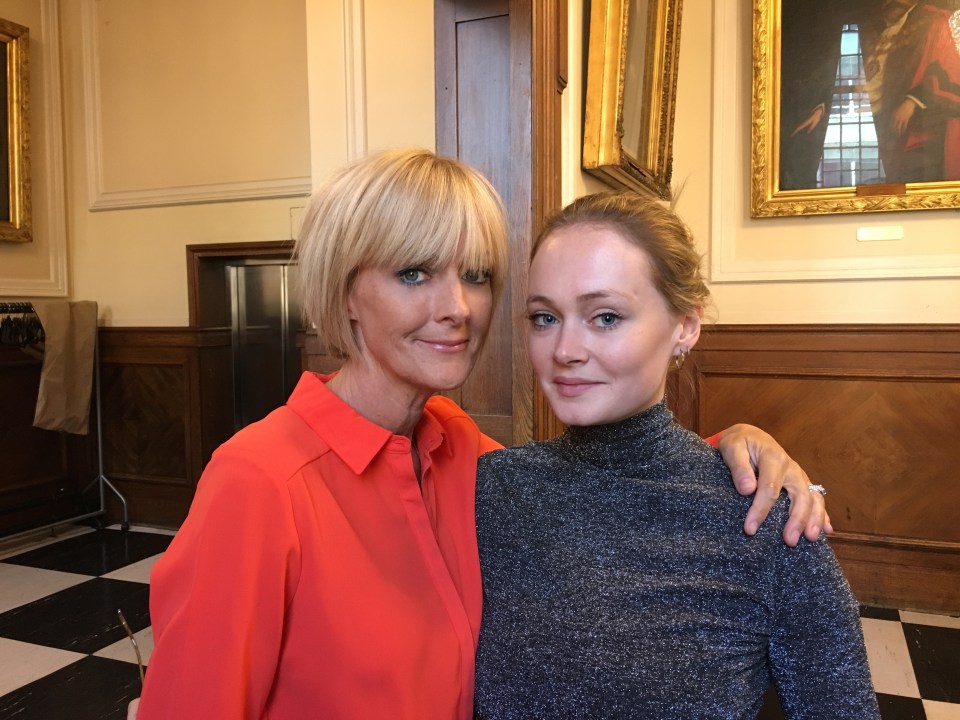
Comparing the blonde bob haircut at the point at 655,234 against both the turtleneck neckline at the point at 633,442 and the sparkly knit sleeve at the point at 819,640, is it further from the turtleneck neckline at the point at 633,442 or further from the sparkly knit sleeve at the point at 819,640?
the sparkly knit sleeve at the point at 819,640

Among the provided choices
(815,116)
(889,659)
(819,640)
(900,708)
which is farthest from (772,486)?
(815,116)

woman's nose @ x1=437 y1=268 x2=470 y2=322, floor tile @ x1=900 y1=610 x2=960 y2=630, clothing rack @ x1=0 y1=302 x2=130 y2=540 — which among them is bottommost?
floor tile @ x1=900 y1=610 x2=960 y2=630

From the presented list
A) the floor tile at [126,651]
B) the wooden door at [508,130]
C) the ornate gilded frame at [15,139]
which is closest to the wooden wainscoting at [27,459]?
the ornate gilded frame at [15,139]

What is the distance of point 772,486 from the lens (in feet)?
3.66

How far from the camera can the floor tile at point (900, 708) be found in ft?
8.91

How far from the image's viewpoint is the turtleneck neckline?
1245 millimetres

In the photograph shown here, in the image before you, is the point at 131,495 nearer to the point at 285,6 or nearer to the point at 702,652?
the point at 285,6

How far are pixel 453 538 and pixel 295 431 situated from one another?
1.12 feet

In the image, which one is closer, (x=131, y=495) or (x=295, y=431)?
(x=295, y=431)

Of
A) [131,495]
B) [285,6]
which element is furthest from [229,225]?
[131,495]

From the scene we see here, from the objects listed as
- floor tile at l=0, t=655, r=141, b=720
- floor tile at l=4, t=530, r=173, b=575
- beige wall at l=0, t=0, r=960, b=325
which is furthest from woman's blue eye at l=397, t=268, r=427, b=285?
floor tile at l=4, t=530, r=173, b=575

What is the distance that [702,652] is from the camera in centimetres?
111

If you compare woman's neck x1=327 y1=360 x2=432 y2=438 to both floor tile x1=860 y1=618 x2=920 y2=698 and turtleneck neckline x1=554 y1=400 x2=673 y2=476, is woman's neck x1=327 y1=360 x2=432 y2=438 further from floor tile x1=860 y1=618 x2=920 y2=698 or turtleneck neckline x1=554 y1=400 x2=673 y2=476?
floor tile x1=860 y1=618 x2=920 y2=698

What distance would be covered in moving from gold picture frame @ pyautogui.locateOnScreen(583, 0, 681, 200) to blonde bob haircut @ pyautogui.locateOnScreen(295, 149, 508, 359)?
1.33m
